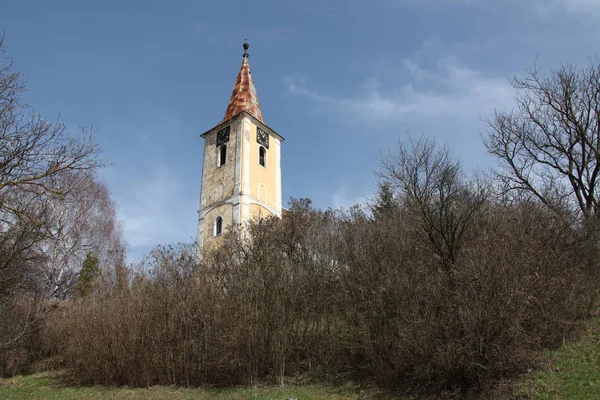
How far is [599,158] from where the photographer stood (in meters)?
18.2

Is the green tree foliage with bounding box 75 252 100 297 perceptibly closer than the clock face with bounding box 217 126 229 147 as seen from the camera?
Yes

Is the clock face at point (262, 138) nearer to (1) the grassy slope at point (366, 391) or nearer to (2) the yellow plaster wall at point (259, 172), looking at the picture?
(2) the yellow plaster wall at point (259, 172)

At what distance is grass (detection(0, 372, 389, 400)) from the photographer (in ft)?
38.0

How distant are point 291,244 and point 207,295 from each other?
6.69 m

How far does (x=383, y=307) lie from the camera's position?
1246 cm

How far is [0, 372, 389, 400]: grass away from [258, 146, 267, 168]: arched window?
67.1 ft

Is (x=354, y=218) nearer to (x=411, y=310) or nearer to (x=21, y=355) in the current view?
(x=411, y=310)

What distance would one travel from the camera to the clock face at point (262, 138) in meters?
33.3

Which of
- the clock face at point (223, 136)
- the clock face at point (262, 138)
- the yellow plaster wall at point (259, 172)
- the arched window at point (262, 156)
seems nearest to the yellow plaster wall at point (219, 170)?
the clock face at point (223, 136)

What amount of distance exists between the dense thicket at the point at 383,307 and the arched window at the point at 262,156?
1686 cm

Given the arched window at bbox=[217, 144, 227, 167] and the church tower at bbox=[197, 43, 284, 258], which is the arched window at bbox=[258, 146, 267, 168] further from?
the arched window at bbox=[217, 144, 227, 167]

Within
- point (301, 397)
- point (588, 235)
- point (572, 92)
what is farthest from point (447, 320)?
point (572, 92)

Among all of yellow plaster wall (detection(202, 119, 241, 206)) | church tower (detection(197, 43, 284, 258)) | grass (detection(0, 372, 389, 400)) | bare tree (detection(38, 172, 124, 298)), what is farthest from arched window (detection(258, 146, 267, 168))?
grass (detection(0, 372, 389, 400))

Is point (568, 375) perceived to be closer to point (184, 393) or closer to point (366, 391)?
point (366, 391)
